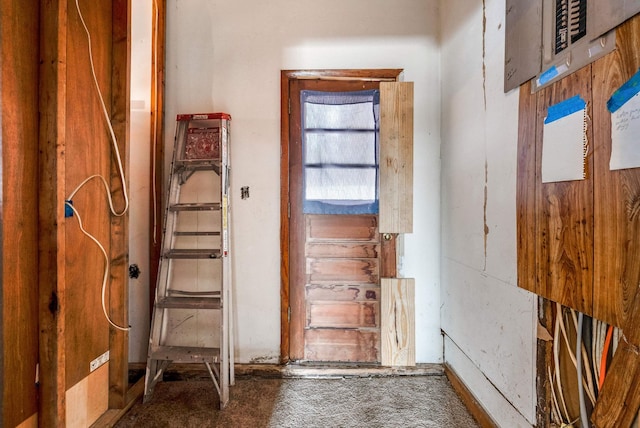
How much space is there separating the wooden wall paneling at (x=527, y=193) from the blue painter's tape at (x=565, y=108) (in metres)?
0.08

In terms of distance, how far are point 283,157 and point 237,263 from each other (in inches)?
32.1

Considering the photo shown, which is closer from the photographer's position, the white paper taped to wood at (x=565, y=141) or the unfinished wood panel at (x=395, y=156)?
the white paper taped to wood at (x=565, y=141)

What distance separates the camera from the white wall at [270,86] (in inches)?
79.4

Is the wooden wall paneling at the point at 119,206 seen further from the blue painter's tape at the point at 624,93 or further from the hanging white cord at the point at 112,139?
the blue painter's tape at the point at 624,93

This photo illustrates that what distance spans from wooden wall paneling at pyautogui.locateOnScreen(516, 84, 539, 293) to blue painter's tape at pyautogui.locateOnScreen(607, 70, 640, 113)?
11.7 inches

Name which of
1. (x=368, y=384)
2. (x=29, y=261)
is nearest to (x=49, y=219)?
(x=29, y=261)

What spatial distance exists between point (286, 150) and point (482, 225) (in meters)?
1.31

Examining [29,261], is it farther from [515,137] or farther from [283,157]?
[515,137]

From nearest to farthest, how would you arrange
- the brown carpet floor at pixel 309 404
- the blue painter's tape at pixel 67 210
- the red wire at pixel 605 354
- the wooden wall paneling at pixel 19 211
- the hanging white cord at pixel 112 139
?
the red wire at pixel 605 354 → the wooden wall paneling at pixel 19 211 → the blue painter's tape at pixel 67 210 → the hanging white cord at pixel 112 139 → the brown carpet floor at pixel 309 404

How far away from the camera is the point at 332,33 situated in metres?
2.02

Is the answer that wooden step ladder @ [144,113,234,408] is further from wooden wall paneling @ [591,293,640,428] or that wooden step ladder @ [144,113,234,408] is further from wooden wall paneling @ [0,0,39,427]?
wooden wall paneling @ [591,293,640,428]

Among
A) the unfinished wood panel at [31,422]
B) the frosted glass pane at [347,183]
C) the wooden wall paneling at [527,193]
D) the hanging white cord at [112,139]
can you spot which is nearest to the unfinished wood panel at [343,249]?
the frosted glass pane at [347,183]

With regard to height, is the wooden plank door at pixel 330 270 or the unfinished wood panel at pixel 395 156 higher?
the unfinished wood panel at pixel 395 156

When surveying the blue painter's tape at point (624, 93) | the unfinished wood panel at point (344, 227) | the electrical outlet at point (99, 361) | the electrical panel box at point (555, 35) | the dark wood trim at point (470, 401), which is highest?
the electrical panel box at point (555, 35)
